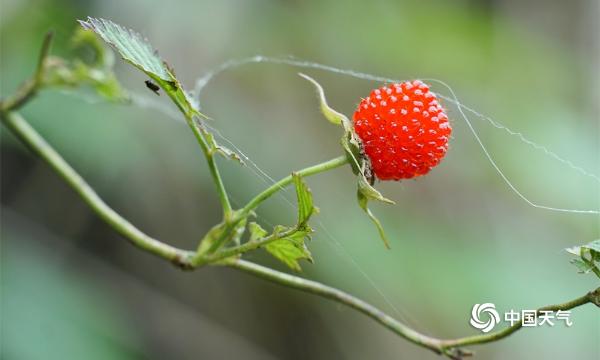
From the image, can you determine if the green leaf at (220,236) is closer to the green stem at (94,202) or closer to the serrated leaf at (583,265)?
the green stem at (94,202)

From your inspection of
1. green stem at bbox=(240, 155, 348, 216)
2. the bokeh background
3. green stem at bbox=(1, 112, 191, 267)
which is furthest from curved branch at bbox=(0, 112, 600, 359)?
the bokeh background

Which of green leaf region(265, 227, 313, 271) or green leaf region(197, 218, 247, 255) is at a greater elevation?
green leaf region(197, 218, 247, 255)

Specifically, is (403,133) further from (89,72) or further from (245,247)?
(89,72)

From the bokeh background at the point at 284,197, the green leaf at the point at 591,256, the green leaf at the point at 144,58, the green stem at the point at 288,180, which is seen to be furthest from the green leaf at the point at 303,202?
the bokeh background at the point at 284,197

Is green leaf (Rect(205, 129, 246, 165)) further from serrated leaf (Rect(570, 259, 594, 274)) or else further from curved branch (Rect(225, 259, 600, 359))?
serrated leaf (Rect(570, 259, 594, 274))

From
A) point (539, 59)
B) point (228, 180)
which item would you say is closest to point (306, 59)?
point (228, 180)

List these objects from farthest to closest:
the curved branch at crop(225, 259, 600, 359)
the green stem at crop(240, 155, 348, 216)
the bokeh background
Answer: the bokeh background → the curved branch at crop(225, 259, 600, 359) → the green stem at crop(240, 155, 348, 216)

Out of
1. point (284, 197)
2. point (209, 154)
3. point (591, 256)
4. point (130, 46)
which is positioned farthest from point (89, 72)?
point (284, 197)
